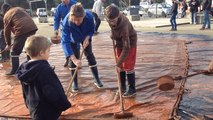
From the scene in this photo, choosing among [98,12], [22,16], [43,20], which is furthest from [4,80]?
[43,20]

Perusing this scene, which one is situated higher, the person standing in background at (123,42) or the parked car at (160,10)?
the person standing in background at (123,42)

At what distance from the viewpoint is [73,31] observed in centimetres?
522

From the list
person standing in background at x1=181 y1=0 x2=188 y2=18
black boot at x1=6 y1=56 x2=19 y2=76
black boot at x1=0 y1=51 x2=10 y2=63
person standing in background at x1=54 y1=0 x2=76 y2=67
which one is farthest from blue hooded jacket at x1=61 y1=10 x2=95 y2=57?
person standing in background at x1=181 y1=0 x2=188 y2=18

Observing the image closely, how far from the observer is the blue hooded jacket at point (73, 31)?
517 cm

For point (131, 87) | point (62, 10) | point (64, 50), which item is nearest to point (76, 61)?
point (64, 50)

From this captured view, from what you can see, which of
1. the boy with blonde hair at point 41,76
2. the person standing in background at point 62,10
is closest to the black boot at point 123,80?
the boy with blonde hair at point 41,76

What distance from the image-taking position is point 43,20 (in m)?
31.2

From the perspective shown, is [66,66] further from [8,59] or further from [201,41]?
[201,41]

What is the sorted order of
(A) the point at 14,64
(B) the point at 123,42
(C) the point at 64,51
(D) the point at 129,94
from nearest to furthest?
(B) the point at 123,42 < (D) the point at 129,94 < (C) the point at 64,51 < (A) the point at 14,64

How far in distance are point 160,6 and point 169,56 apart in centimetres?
2619

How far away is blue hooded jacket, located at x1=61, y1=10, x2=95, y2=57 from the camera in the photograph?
5.17 metres

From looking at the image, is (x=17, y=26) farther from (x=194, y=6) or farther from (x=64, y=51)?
(x=194, y=6)

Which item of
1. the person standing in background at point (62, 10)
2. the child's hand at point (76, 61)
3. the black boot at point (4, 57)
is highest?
the person standing in background at point (62, 10)

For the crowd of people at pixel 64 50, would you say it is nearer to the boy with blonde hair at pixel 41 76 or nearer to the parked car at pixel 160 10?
the boy with blonde hair at pixel 41 76
